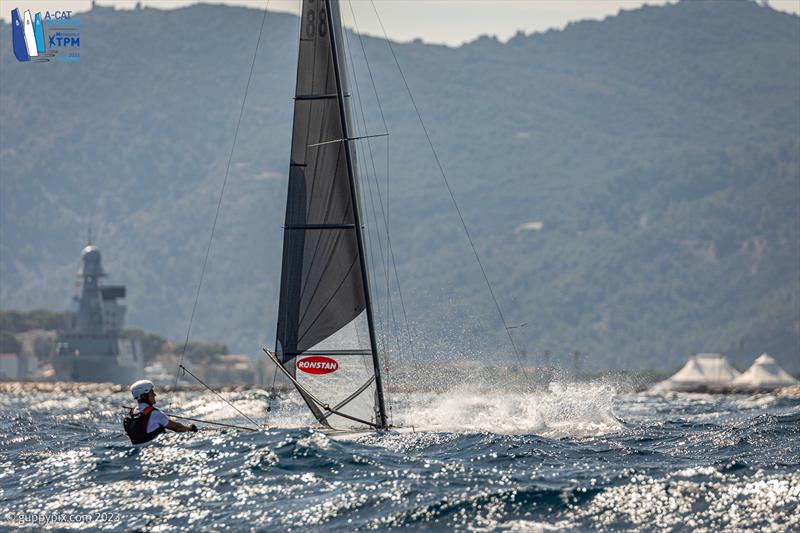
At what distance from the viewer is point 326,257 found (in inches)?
1104

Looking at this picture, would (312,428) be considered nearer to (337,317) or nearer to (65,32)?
(337,317)

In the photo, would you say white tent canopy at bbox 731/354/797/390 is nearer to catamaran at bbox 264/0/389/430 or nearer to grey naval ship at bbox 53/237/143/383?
grey naval ship at bbox 53/237/143/383

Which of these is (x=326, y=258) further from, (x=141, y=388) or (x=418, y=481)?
(x=418, y=481)

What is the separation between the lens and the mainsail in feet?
92.0

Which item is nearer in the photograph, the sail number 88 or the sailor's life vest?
the sailor's life vest

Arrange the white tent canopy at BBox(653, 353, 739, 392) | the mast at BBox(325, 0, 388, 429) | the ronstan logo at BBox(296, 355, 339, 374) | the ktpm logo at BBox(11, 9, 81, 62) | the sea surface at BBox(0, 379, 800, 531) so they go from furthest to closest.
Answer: the white tent canopy at BBox(653, 353, 739, 392), the ktpm logo at BBox(11, 9, 81, 62), the ronstan logo at BBox(296, 355, 339, 374), the mast at BBox(325, 0, 388, 429), the sea surface at BBox(0, 379, 800, 531)

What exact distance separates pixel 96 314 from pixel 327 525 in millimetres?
177332

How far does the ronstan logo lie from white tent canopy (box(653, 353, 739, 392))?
115862 mm

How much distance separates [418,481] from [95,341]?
17177 centimetres

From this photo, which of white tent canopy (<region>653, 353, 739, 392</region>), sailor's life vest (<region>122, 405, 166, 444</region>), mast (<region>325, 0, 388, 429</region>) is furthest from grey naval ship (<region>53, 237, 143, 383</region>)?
sailor's life vest (<region>122, 405, 166, 444</region>)

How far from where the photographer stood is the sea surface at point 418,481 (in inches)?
724

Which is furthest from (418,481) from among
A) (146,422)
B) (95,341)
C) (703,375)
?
(95,341)

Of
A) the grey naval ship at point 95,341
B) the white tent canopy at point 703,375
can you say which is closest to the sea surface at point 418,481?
the white tent canopy at point 703,375

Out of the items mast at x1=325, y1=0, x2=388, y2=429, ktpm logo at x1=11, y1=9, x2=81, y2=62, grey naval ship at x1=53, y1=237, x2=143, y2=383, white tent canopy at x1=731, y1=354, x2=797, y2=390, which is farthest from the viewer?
grey naval ship at x1=53, y1=237, x2=143, y2=383
